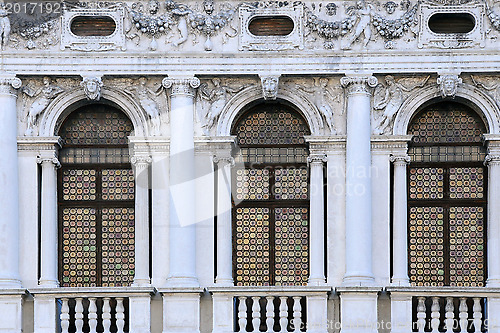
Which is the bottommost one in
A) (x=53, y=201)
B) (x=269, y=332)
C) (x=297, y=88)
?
(x=269, y=332)

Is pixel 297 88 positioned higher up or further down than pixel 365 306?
higher up

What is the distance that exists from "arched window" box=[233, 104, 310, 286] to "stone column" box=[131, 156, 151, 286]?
58.6 inches

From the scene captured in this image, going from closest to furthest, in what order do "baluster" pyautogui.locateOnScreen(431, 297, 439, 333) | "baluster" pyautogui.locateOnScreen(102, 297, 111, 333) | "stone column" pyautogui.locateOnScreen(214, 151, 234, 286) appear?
"baluster" pyautogui.locateOnScreen(431, 297, 439, 333) → "baluster" pyautogui.locateOnScreen(102, 297, 111, 333) → "stone column" pyautogui.locateOnScreen(214, 151, 234, 286)

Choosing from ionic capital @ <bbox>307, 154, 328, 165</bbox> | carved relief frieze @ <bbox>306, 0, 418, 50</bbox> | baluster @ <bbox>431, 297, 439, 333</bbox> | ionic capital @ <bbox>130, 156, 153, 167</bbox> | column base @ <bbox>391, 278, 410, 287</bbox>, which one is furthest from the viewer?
ionic capital @ <bbox>130, 156, 153, 167</bbox>

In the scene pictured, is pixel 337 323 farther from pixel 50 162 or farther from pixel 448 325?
pixel 50 162

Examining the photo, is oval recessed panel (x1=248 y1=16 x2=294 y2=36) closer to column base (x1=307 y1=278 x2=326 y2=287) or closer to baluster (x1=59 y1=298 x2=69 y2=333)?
column base (x1=307 y1=278 x2=326 y2=287)

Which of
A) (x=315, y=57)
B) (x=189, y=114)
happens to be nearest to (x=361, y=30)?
(x=315, y=57)

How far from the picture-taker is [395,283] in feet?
92.6

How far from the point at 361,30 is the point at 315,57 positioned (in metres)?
0.89

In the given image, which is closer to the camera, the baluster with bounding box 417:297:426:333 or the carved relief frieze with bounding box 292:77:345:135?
the baluster with bounding box 417:297:426:333

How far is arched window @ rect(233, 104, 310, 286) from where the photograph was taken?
2872cm

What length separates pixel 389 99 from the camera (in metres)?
28.8

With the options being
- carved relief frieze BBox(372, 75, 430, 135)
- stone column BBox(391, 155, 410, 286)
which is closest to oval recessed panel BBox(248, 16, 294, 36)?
carved relief frieze BBox(372, 75, 430, 135)

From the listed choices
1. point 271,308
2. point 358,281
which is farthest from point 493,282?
point 271,308
